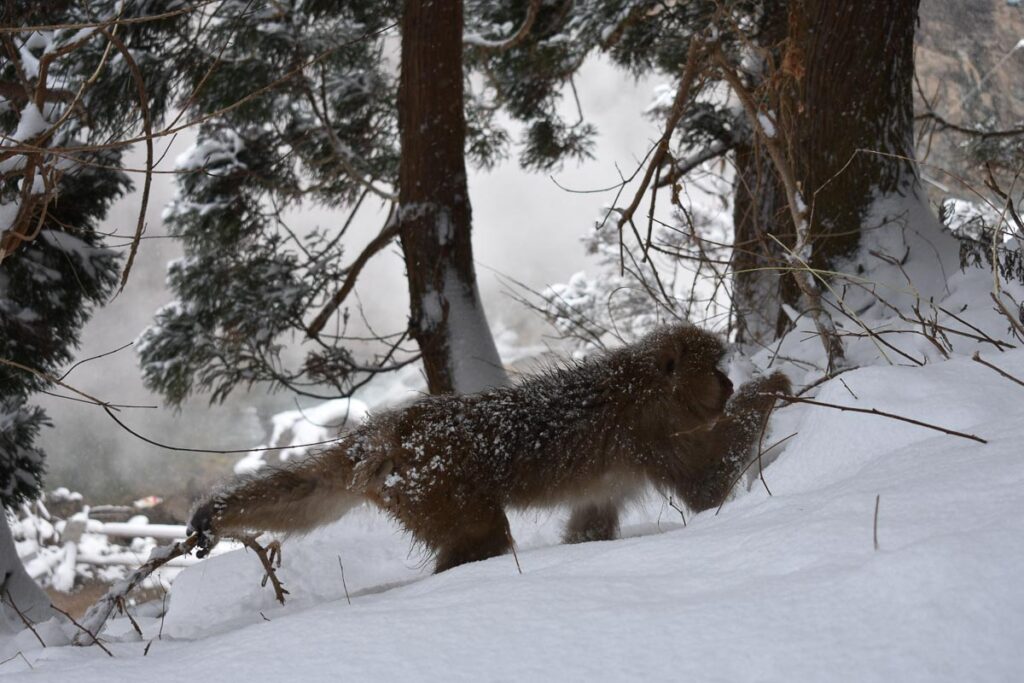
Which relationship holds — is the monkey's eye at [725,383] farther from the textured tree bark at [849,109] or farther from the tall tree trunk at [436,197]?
the tall tree trunk at [436,197]

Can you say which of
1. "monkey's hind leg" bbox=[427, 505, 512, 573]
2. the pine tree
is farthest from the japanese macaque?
the pine tree

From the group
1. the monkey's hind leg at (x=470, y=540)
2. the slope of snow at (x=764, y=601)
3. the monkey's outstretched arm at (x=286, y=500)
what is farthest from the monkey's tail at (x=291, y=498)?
the slope of snow at (x=764, y=601)

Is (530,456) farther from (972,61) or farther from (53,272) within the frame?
(972,61)

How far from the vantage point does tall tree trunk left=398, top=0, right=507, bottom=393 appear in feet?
16.2

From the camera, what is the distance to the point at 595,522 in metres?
3.43

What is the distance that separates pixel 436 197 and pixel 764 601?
4183mm

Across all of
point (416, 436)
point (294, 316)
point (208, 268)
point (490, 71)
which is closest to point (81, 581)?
point (208, 268)

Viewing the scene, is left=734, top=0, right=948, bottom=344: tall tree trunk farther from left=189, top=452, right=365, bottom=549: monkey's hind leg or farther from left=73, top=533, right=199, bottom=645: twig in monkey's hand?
left=73, top=533, right=199, bottom=645: twig in monkey's hand

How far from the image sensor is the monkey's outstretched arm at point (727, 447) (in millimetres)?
3131

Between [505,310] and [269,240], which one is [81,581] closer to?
[269,240]

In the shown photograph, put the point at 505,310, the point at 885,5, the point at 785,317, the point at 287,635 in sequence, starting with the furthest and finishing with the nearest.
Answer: the point at 505,310 → the point at 785,317 → the point at 885,5 → the point at 287,635

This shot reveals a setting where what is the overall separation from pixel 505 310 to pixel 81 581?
1146 cm

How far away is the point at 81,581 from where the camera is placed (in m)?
13.0

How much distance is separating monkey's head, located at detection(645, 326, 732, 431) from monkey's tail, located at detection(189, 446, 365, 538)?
138cm
